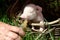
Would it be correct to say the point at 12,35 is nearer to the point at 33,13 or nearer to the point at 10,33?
the point at 10,33

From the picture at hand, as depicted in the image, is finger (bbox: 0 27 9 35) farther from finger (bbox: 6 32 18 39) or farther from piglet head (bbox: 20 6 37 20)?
piglet head (bbox: 20 6 37 20)

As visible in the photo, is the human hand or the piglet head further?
the piglet head

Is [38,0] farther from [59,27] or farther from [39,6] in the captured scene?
[59,27]

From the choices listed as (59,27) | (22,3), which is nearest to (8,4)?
(22,3)

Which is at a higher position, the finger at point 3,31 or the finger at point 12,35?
the finger at point 3,31

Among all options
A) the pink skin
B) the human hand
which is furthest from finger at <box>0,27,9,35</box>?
the pink skin

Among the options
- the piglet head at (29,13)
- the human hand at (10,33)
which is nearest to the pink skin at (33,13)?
the piglet head at (29,13)

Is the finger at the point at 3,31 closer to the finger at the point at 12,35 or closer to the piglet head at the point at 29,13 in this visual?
the finger at the point at 12,35

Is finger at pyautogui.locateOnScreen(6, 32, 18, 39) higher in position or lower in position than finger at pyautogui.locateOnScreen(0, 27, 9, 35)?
lower
